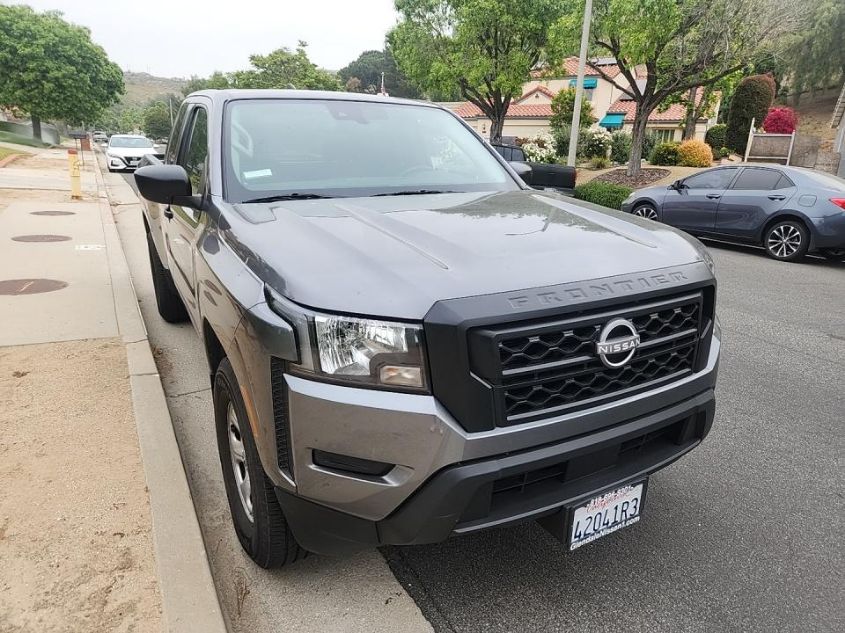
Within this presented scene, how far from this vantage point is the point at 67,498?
2.79 m

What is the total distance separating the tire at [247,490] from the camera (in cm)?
215

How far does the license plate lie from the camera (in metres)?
2.08

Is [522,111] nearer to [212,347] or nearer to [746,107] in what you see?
[746,107]

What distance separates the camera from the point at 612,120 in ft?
126

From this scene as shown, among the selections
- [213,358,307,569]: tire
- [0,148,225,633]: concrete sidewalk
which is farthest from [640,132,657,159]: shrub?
[213,358,307,569]: tire

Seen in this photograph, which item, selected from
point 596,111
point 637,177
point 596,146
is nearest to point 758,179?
point 637,177

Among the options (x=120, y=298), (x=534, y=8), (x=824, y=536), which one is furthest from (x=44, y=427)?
(x=534, y=8)

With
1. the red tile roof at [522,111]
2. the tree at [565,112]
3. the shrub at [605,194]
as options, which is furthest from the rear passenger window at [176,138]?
the red tile roof at [522,111]

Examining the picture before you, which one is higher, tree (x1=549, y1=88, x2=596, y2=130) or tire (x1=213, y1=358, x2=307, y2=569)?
Result: tree (x1=549, y1=88, x2=596, y2=130)

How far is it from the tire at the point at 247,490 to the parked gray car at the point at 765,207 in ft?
30.4

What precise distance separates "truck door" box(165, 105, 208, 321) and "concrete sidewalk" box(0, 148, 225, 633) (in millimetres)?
790

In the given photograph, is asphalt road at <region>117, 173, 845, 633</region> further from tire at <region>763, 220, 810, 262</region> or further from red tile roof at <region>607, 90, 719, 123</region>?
red tile roof at <region>607, 90, 719, 123</region>

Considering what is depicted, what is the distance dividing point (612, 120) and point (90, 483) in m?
40.1

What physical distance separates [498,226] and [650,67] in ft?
57.0
